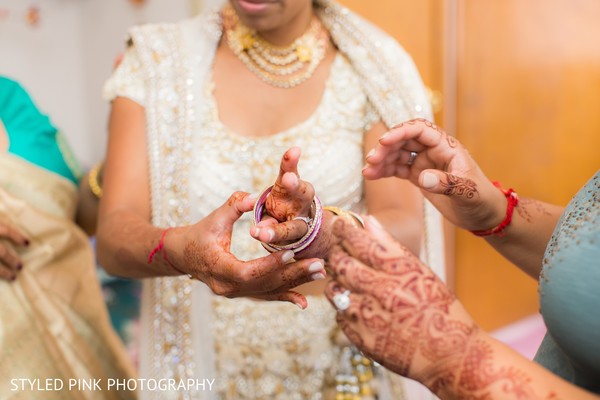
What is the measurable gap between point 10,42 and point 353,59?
302 cm

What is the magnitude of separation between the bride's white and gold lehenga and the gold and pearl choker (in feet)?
0.24

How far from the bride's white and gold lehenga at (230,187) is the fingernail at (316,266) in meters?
0.47

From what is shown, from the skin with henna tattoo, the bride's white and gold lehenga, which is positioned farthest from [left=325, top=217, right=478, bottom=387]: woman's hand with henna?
the bride's white and gold lehenga

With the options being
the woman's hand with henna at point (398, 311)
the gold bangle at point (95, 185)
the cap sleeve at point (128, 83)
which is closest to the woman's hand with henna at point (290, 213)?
the woman's hand with henna at point (398, 311)

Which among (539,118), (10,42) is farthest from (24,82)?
(539,118)

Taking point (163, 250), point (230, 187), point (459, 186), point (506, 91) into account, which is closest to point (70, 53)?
point (506, 91)

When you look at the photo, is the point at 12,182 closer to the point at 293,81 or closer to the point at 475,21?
the point at 293,81

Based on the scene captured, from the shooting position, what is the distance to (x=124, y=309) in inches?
146

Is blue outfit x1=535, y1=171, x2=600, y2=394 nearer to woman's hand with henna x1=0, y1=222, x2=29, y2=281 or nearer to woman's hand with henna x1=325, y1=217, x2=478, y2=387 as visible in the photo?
woman's hand with henna x1=325, y1=217, x2=478, y2=387

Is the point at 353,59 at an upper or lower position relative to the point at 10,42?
upper

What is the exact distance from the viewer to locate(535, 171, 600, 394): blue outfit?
2.29 ft

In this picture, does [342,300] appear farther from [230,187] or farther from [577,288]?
[230,187]

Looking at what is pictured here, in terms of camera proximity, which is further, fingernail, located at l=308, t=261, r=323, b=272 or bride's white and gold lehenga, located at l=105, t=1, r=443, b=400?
bride's white and gold lehenga, located at l=105, t=1, r=443, b=400

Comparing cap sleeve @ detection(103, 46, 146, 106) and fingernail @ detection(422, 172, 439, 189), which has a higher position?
cap sleeve @ detection(103, 46, 146, 106)
